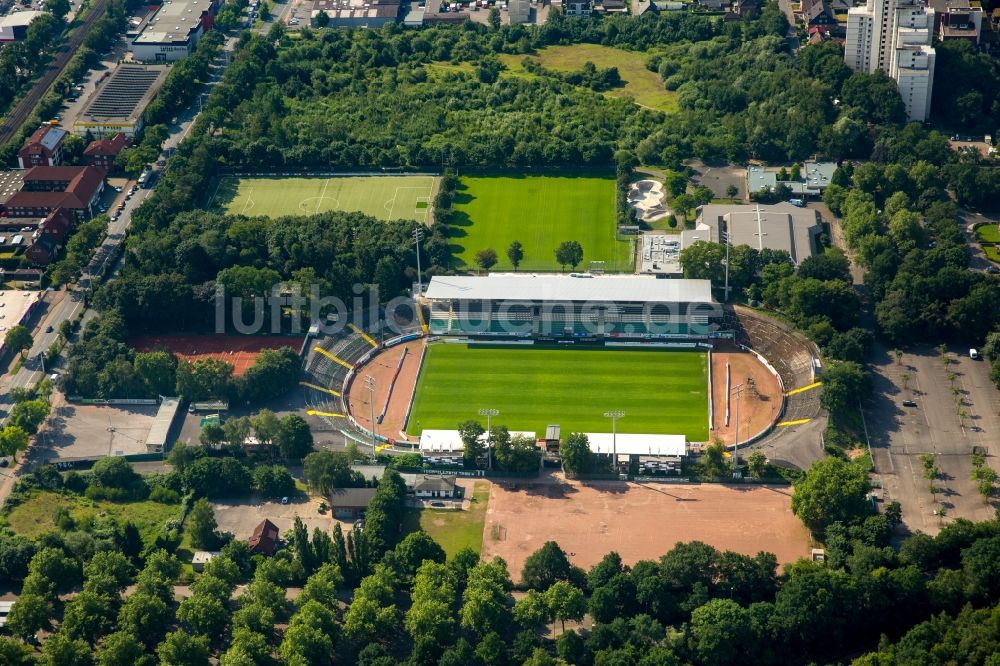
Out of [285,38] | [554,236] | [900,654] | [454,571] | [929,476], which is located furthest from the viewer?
[285,38]

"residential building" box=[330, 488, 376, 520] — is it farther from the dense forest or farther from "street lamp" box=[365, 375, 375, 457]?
"street lamp" box=[365, 375, 375, 457]

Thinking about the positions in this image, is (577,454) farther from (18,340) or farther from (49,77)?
(49,77)

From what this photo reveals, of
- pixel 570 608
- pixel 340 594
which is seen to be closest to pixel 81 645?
pixel 340 594

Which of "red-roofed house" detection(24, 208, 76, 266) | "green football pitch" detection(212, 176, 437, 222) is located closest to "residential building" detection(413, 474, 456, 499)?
"green football pitch" detection(212, 176, 437, 222)

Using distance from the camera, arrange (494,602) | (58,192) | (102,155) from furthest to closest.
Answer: (102,155), (58,192), (494,602)

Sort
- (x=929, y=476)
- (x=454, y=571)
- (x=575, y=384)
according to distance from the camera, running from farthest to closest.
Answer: (x=575, y=384), (x=929, y=476), (x=454, y=571)

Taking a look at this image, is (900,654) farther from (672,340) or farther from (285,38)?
(285,38)

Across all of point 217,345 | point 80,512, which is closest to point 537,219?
point 217,345
